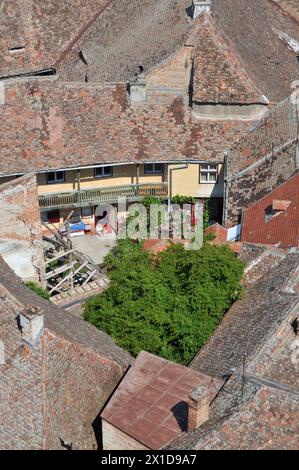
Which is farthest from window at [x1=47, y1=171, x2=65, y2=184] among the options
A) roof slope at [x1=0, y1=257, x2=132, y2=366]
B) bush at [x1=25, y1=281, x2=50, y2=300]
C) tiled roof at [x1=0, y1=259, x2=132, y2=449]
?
tiled roof at [x1=0, y1=259, x2=132, y2=449]

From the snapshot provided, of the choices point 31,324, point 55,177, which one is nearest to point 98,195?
point 55,177

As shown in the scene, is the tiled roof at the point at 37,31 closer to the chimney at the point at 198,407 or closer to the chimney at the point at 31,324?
the chimney at the point at 31,324

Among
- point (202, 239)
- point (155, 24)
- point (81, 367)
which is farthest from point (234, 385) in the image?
point (155, 24)

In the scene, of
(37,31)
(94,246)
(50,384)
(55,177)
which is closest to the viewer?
(50,384)

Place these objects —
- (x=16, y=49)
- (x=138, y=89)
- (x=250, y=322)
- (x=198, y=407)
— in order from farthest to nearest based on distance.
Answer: (x=16, y=49) < (x=138, y=89) < (x=250, y=322) < (x=198, y=407)

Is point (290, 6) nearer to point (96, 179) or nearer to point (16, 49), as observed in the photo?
point (16, 49)

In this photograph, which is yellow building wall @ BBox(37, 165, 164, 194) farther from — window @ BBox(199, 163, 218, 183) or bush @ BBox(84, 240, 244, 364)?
bush @ BBox(84, 240, 244, 364)

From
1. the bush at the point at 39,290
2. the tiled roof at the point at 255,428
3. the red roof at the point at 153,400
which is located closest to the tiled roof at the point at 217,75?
the bush at the point at 39,290
